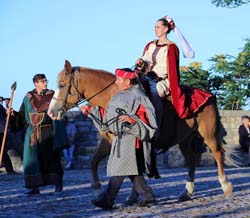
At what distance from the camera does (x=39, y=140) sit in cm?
1069

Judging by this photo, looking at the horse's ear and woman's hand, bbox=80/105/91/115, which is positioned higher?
the horse's ear

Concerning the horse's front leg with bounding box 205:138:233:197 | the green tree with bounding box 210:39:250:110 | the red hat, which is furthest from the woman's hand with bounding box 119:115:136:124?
the green tree with bounding box 210:39:250:110

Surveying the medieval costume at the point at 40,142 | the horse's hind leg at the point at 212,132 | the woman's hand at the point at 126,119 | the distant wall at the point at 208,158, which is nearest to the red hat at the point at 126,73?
the woman's hand at the point at 126,119

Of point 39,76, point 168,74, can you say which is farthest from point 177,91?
point 39,76

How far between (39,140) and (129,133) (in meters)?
2.98

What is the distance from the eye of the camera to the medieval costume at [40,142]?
10.6 metres

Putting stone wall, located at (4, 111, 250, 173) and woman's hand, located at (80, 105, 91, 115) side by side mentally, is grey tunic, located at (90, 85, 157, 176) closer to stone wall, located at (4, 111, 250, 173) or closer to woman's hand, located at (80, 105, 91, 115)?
woman's hand, located at (80, 105, 91, 115)

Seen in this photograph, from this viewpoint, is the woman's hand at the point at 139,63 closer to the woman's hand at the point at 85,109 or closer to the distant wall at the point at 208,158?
the woman's hand at the point at 85,109

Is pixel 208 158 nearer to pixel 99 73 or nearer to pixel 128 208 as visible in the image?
pixel 99 73

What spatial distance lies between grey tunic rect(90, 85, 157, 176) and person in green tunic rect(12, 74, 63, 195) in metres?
2.71

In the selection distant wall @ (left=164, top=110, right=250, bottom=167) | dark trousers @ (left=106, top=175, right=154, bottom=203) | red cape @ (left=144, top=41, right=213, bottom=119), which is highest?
red cape @ (left=144, top=41, right=213, bottom=119)

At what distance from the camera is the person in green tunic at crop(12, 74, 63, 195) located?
1059 centimetres

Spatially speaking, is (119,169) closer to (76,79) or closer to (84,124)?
(76,79)

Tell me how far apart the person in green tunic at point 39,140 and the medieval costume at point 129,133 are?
8.52ft
